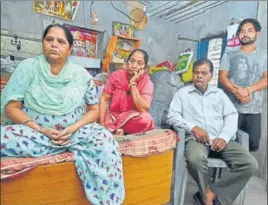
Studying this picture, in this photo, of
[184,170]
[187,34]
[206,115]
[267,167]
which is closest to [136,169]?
[184,170]

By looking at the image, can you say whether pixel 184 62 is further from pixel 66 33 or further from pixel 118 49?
pixel 66 33

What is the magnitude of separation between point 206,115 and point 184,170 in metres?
0.26

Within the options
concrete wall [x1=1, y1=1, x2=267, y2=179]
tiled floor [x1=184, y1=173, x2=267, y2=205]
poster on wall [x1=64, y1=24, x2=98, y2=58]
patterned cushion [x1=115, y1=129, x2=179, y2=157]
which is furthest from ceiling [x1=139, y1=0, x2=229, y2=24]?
tiled floor [x1=184, y1=173, x2=267, y2=205]

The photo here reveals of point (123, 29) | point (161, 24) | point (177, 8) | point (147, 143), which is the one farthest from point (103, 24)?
point (147, 143)

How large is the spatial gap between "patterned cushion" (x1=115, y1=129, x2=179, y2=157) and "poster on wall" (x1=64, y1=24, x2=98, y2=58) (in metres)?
0.31

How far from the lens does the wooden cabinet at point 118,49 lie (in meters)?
1.01

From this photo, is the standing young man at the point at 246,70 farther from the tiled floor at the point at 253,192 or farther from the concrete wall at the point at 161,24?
the tiled floor at the point at 253,192

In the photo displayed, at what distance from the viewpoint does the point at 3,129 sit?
2.82 feet

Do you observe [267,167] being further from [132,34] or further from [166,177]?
[132,34]

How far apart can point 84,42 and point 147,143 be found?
→ 16.3 inches

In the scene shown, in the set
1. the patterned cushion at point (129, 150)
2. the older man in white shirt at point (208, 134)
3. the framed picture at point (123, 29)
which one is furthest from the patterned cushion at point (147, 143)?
the framed picture at point (123, 29)

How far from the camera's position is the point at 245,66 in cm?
135

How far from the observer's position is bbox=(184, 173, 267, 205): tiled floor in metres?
1.28

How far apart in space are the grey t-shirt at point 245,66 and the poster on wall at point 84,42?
0.63m
